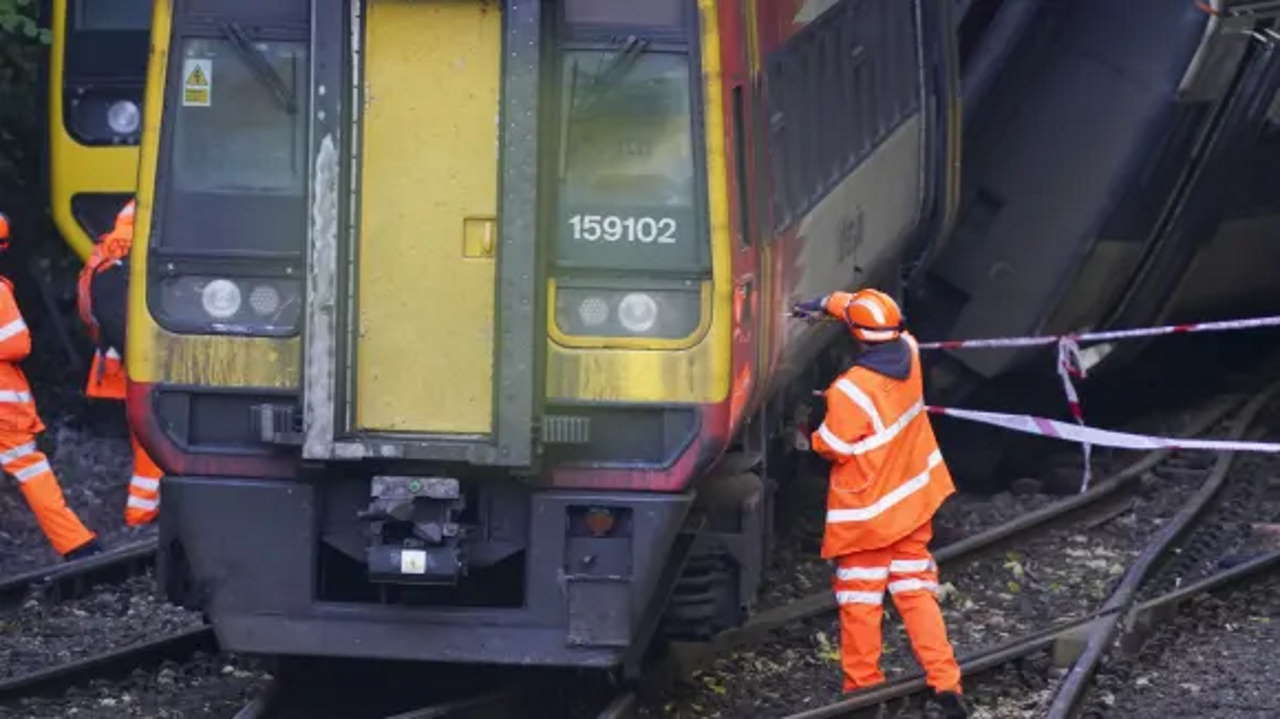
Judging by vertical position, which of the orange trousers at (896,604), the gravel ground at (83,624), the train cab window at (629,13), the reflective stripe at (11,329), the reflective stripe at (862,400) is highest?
the train cab window at (629,13)

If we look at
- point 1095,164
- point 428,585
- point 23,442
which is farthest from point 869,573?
point 1095,164

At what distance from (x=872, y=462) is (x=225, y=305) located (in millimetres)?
2196

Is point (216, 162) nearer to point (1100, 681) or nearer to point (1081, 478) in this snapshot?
point (1100, 681)

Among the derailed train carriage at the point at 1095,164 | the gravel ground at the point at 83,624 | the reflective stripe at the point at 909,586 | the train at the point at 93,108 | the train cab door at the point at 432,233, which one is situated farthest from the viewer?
the train at the point at 93,108

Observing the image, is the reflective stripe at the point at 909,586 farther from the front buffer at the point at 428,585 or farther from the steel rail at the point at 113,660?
the steel rail at the point at 113,660

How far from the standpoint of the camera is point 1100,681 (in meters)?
9.00

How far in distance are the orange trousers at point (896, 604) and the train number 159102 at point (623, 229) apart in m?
1.56

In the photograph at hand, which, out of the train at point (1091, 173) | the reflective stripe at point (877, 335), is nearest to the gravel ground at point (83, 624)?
the reflective stripe at point (877, 335)

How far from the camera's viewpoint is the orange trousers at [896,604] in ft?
27.6

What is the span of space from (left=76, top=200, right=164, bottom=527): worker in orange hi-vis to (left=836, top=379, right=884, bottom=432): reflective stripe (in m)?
3.30

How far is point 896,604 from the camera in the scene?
8.55 m

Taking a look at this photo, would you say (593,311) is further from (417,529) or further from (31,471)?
(31,471)

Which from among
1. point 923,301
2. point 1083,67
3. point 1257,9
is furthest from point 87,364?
point 1257,9

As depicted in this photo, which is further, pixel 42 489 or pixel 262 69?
pixel 42 489
